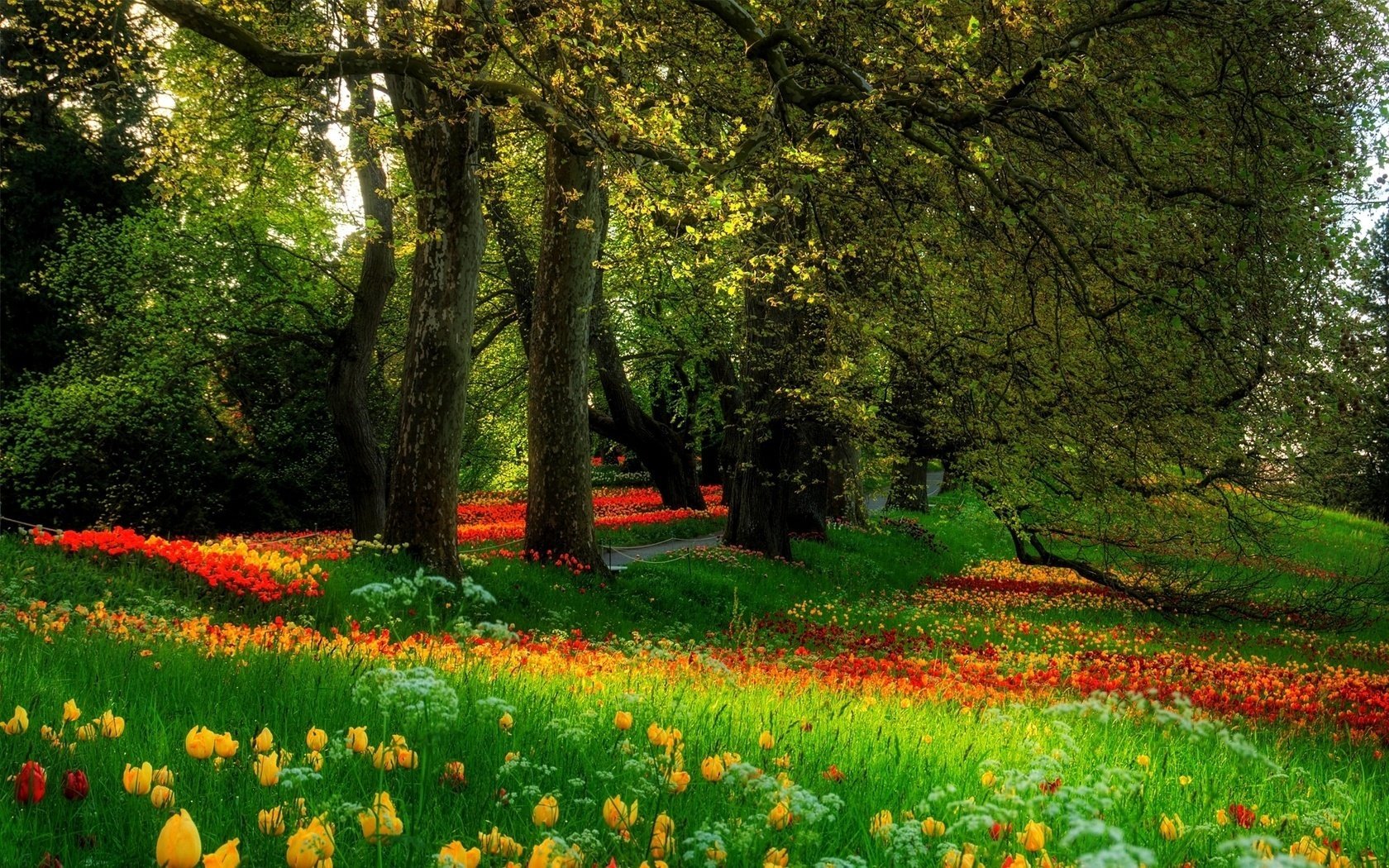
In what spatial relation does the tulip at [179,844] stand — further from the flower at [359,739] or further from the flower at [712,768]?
the flower at [712,768]

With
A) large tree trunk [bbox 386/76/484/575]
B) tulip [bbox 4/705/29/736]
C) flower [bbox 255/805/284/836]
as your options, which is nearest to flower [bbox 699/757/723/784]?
flower [bbox 255/805/284/836]

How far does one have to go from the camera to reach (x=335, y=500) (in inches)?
1076

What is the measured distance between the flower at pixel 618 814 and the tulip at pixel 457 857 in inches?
21.4

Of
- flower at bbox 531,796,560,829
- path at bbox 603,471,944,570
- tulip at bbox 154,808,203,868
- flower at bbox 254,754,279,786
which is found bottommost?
path at bbox 603,471,944,570

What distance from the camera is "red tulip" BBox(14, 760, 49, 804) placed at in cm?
212

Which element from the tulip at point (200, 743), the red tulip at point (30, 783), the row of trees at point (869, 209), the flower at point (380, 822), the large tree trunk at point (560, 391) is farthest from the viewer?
the large tree trunk at point (560, 391)

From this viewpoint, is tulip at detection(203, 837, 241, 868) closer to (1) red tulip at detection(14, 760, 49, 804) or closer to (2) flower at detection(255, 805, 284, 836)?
(2) flower at detection(255, 805, 284, 836)

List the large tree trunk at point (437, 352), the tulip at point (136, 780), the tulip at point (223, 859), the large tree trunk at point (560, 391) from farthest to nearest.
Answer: the large tree trunk at point (560, 391), the large tree trunk at point (437, 352), the tulip at point (136, 780), the tulip at point (223, 859)

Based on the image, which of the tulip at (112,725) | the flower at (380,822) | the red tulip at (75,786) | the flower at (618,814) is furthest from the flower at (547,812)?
the tulip at (112,725)

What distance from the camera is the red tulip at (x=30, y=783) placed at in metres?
2.12

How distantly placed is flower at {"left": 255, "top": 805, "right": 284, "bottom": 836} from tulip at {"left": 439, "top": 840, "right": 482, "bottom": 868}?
22.2 inches

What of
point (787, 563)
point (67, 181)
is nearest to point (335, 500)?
point (67, 181)

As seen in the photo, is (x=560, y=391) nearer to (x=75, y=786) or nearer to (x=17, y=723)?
(x=17, y=723)

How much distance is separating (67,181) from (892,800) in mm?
31307
